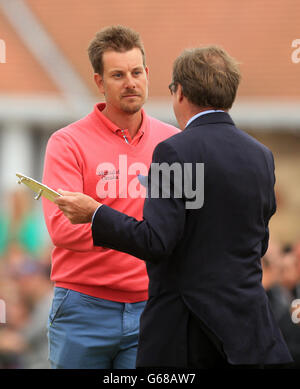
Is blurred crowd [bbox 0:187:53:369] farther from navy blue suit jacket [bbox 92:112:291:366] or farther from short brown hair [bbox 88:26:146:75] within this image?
navy blue suit jacket [bbox 92:112:291:366]

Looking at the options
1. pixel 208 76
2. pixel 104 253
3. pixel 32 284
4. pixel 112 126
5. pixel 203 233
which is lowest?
pixel 32 284

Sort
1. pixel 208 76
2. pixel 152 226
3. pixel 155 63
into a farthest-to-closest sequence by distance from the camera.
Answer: pixel 155 63 < pixel 208 76 < pixel 152 226

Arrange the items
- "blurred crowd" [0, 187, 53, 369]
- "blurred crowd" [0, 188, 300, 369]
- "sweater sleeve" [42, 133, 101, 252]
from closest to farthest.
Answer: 1. "sweater sleeve" [42, 133, 101, 252]
2. "blurred crowd" [0, 188, 300, 369]
3. "blurred crowd" [0, 187, 53, 369]

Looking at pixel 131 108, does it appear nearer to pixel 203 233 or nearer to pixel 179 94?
pixel 179 94

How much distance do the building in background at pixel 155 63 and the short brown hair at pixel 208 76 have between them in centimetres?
699

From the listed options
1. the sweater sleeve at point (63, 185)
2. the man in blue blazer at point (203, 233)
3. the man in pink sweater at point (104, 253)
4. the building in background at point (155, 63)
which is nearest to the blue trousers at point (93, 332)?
the man in pink sweater at point (104, 253)

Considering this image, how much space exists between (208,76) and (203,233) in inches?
20.9

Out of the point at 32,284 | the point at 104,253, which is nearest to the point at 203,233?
the point at 104,253

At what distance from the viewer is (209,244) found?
245 cm

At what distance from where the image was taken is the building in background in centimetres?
967

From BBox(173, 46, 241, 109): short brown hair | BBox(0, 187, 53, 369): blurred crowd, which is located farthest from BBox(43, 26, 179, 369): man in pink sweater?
BBox(0, 187, 53, 369): blurred crowd

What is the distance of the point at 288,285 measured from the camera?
18.4 feet
